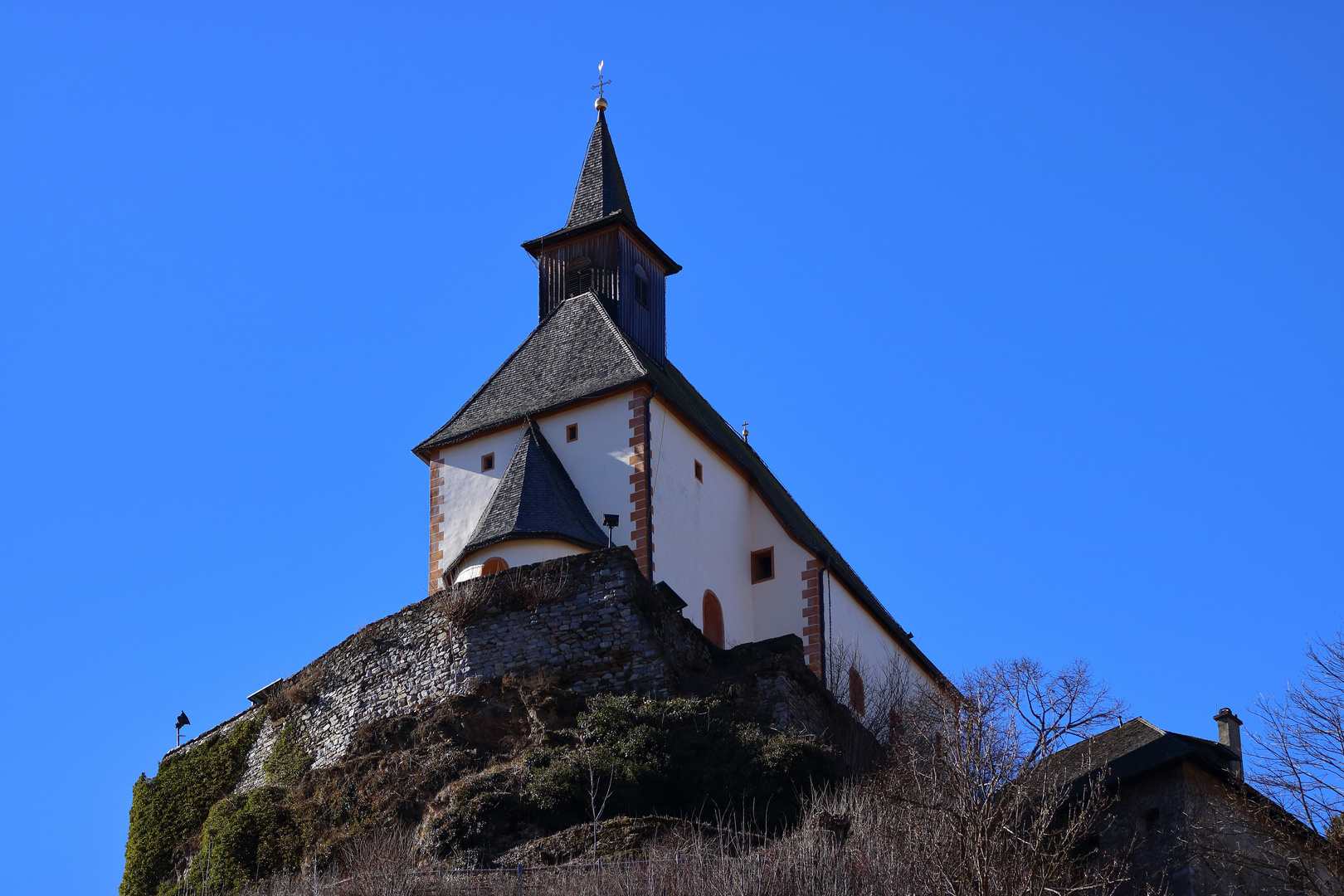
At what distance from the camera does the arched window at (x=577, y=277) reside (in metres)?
43.2

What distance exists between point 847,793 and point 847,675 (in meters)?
13.7

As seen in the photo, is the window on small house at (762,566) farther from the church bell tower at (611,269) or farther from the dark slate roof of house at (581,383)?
the church bell tower at (611,269)

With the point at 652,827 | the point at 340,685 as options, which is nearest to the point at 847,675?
the point at 340,685

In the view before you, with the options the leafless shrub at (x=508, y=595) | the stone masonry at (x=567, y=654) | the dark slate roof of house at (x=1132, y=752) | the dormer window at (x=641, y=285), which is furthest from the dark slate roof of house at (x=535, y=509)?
the dark slate roof of house at (x=1132, y=752)

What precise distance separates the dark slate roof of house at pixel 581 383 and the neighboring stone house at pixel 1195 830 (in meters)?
13.6

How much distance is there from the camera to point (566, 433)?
3791 centimetres

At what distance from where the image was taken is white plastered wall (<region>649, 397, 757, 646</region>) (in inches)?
1441

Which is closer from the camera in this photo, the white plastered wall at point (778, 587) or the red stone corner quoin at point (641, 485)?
the red stone corner quoin at point (641, 485)

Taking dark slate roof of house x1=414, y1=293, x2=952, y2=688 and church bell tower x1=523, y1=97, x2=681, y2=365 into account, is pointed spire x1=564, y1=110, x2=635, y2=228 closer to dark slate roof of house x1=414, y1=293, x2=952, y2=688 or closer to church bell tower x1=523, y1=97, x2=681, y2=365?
church bell tower x1=523, y1=97, x2=681, y2=365

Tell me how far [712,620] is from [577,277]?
9845 millimetres

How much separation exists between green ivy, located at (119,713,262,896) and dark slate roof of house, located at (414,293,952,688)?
846 cm

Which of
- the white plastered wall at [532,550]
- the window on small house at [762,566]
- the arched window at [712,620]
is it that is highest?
the window on small house at [762,566]

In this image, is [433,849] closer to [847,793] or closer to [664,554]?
[847,793]

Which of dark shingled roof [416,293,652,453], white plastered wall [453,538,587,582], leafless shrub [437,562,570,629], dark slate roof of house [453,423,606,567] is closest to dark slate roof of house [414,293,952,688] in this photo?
dark shingled roof [416,293,652,453]
